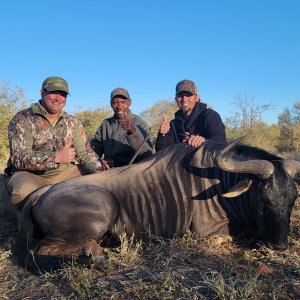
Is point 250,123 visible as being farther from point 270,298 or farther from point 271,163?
point 270,298

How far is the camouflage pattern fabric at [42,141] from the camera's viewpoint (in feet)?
13.8

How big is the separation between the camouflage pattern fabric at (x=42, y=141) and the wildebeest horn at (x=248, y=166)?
200 centimetres

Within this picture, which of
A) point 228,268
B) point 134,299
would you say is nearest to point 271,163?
point 228,268

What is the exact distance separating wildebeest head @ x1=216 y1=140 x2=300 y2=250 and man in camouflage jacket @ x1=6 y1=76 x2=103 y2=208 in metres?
1.96

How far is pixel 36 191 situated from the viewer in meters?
3.81

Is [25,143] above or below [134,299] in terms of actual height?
above

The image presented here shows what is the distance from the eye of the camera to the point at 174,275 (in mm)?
2523

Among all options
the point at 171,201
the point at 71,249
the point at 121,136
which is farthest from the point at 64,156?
the point at 121,136

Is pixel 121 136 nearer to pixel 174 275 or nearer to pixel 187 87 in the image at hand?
pixel 187 87

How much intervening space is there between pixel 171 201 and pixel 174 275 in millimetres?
1195

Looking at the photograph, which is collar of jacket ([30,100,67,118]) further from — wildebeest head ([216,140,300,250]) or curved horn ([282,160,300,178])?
curved horn ([282,160,300,178])

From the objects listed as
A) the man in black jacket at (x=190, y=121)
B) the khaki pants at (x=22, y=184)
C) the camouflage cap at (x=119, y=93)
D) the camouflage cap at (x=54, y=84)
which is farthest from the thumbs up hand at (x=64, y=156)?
the camouflage cap at (x=119, y=93)

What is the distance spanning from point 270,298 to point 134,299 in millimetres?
796

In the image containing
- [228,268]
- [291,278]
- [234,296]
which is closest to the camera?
[234,296]
